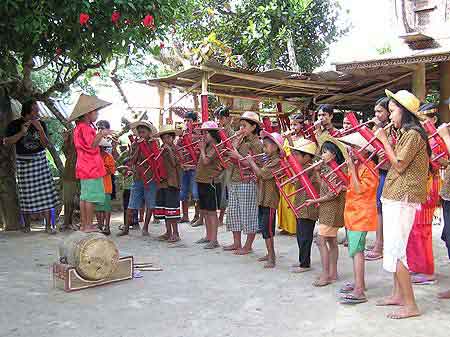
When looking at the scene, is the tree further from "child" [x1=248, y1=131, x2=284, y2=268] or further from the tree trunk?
"child" [x1=248, y1=131, x2=284, y2=268]

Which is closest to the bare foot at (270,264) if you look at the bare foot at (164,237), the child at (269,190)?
the child at (269,190)

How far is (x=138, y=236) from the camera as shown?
696 cm

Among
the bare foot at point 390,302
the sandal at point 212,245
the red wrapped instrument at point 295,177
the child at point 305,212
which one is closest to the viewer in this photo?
the bare foot at point 390,302

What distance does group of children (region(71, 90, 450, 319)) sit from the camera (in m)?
3.48

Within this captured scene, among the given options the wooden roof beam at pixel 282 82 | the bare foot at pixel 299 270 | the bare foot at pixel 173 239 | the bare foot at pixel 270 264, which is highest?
the wooden roof beam at pixel 282 82

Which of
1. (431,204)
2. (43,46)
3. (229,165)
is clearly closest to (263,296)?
(431,204)

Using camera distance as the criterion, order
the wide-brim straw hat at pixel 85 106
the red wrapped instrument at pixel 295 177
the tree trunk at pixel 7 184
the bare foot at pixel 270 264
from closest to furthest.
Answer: the red wrapped instrument at pixel 295 177 < the bare foot at pixel 270 264 < the wide-brim straw hat at pixel 85 106 < the tree trunk at pixel 7 184

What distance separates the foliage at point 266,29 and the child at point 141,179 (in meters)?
5.43

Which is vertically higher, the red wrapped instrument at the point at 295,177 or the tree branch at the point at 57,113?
the tree branch at the point at 57,113

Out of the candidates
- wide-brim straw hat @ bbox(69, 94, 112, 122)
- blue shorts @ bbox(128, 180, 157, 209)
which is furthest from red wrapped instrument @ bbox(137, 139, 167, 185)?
wide-brim straw hat @ bbox(69, 94, 112, 122)

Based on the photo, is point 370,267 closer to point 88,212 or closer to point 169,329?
point 169,329

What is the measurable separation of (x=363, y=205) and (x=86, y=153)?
313 centimetres

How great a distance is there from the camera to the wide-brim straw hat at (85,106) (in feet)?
18.1

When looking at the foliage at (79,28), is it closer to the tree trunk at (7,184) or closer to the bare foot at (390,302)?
the tree trunk at (7,184)
